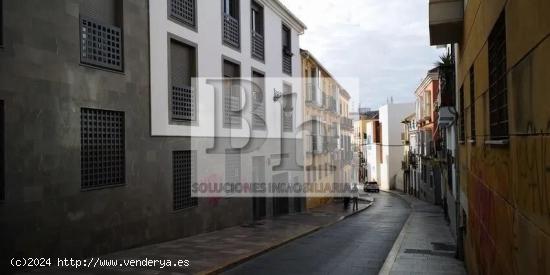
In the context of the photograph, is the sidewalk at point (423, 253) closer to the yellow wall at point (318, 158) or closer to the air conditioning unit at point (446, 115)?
A: the air conditioning unit at point (446, 115)

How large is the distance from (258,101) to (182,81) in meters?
5.81

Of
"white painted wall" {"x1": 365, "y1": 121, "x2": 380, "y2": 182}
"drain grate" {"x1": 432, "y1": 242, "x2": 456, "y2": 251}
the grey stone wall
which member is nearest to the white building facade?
the grey stone wall

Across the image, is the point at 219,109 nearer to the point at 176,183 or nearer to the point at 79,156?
the point at 176,183

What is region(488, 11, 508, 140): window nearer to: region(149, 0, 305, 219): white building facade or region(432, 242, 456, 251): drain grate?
region(149, 0, 305, 219): white building facade

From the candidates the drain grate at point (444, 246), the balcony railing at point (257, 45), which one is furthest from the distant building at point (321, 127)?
the drain grate at point (444, 246)

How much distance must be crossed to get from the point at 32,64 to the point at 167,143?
4.89m

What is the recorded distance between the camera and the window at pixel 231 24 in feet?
54.7

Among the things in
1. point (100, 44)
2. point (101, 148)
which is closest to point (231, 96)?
point (100, 44)

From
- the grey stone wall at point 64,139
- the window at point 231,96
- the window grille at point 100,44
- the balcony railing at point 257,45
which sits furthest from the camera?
the balcony railing at point 257,45

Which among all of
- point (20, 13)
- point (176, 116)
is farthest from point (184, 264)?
point (20, 13)

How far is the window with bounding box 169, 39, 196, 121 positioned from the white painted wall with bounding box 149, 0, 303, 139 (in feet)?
0.80

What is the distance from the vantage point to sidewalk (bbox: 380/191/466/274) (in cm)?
1133

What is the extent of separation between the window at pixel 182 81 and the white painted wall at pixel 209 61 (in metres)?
0.24

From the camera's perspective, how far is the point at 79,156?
9859mm
